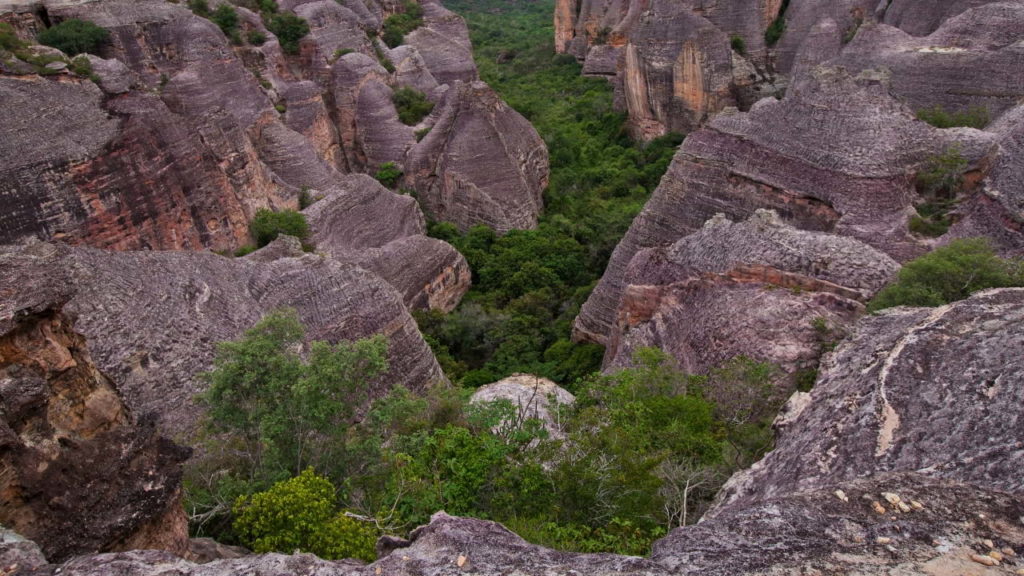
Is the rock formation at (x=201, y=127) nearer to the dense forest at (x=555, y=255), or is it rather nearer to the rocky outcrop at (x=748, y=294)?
the dense forest at (x=555, y=255)

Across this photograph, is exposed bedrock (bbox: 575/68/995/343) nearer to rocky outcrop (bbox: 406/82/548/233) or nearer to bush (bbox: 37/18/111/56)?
rocky outcrop (bbox: 406/82/548/233)

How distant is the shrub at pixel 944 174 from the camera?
1828 centimetres

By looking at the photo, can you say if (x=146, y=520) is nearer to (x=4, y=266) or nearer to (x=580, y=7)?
(x=4, y=266)

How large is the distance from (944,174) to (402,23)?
38.1 meters

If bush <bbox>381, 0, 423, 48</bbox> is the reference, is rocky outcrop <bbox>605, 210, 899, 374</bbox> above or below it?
below

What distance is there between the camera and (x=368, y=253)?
70.3ft

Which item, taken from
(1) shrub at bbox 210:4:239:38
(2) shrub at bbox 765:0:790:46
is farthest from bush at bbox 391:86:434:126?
(2) shrub at bbox 765:0:790:46

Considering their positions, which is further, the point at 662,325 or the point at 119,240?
the point at 119,240

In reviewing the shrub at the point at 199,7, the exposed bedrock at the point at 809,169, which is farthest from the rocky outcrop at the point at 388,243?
the shrub at the point at 199,7

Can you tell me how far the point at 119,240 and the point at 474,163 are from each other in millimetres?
13810

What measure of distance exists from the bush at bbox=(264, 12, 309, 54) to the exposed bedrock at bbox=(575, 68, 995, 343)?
23354 mm

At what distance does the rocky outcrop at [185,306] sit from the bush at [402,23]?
103 feet

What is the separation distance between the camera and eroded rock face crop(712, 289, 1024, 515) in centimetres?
752

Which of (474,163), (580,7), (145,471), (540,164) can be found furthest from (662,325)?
(580,7)
